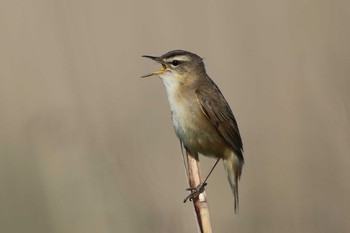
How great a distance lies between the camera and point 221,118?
3.96 m

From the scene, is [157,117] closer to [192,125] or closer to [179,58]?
[179,58]

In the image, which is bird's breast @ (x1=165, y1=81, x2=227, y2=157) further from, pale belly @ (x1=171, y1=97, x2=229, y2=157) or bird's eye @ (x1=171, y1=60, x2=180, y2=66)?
bird's eye @ (x1=171, y1=60, x2=180, y2=66)

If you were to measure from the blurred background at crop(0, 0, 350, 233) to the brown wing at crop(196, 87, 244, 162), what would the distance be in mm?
385

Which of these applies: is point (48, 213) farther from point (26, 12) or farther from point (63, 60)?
point (26, 12)

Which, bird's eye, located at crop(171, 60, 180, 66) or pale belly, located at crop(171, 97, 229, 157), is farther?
bird's eye, located at crop(171, 60, 180, 66)

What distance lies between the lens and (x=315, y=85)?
14.4 ft

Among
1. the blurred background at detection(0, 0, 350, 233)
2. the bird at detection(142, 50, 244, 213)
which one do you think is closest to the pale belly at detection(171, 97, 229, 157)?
the bird at detection(142, 50, 244, 213)

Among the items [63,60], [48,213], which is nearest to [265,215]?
[48,213]

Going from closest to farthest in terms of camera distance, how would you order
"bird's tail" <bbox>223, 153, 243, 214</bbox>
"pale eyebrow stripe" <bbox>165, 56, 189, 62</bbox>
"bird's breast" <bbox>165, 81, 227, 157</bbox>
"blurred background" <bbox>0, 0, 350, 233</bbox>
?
"blurred background" <bbox>0, 0, 350, 233</bbox> < "bird's breast" <bbox>165, 81, 227, 157</bbox> < "bird's tail" <bbox>223, 153, 243, 214</bbox> < "pale eyebrow stripe" <bbox>165, 56, 189, 62</bbox>

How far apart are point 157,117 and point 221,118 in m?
0.60

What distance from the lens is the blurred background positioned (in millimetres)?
3705

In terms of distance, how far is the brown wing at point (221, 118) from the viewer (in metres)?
3.91

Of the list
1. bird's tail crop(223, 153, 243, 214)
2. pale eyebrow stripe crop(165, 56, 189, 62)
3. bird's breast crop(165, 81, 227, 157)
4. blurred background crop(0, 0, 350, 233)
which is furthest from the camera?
pale eyebrow stripe crop(165, 56, 189, 62)

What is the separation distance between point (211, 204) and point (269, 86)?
3.17 ft
